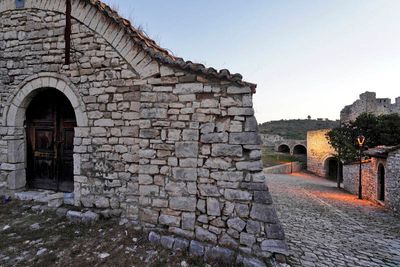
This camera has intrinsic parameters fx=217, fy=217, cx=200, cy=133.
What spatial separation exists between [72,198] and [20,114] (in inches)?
95.5

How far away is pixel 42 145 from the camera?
5395 millimetres

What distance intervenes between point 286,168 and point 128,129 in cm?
2255

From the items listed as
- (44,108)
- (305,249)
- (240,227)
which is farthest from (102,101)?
(305,249)

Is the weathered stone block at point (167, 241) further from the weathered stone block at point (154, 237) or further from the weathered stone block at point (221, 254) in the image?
the weathered stone block at point (221, 254)

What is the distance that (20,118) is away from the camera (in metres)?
5.17

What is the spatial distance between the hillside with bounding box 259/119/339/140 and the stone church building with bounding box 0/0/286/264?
131 ft

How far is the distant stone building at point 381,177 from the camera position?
26.5 ft

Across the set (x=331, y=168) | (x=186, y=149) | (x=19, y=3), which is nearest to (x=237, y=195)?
(x=186, y=149)

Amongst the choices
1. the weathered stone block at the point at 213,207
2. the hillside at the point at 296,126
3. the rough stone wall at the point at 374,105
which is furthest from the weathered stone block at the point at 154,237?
the hillside at the point at 296,126

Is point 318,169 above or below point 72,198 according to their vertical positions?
below

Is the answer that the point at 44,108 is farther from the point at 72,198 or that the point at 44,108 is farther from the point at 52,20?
the point at 72,198

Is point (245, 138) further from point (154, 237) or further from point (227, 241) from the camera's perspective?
point (154, 237)

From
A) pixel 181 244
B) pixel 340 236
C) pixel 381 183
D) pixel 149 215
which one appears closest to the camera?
pixel 181 244

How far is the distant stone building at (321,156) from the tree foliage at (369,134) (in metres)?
A: 7.16
